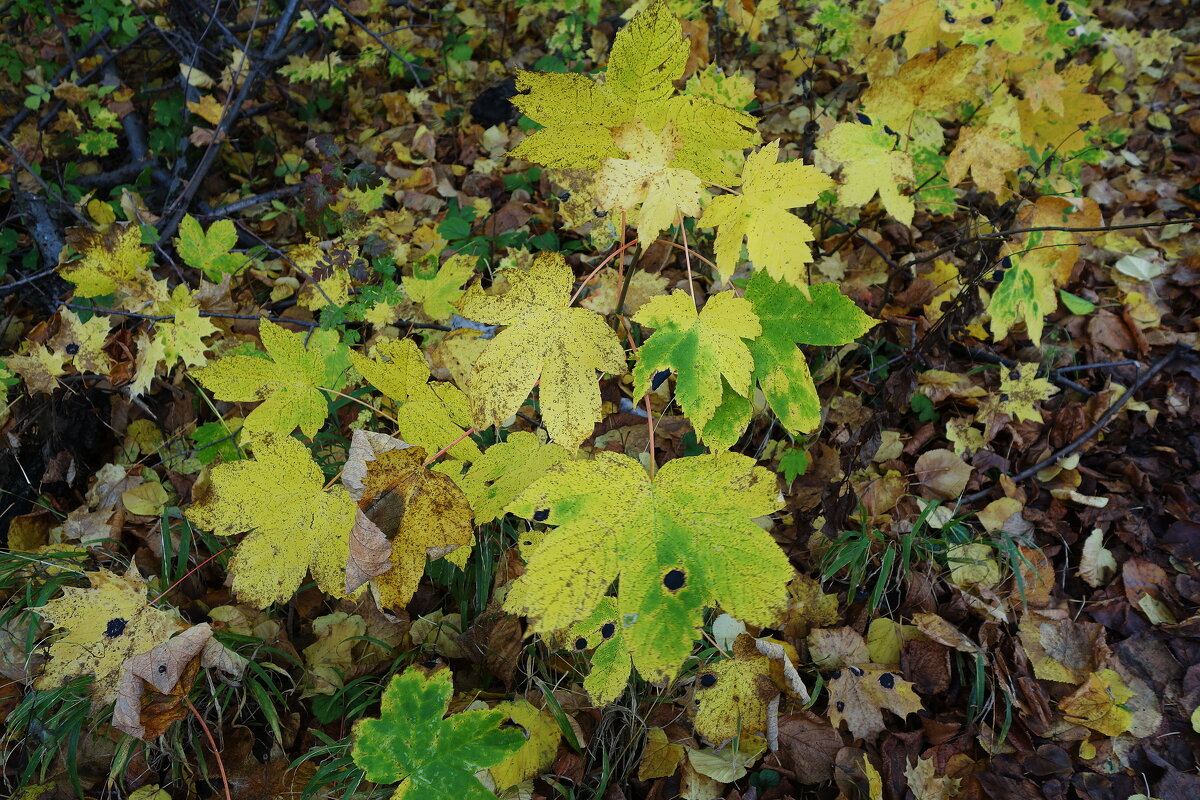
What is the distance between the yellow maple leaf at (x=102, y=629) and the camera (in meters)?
1.33

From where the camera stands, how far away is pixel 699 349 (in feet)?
3.51

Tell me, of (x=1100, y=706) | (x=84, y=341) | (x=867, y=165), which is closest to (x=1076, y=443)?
(x=1100, y=706)

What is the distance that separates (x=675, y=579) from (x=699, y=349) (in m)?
0.37

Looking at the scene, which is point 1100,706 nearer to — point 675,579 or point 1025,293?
point 1025,293

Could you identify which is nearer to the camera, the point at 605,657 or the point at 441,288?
the point at 605,657

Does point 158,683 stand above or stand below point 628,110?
below

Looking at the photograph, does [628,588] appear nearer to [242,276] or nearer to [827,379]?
[827,379]

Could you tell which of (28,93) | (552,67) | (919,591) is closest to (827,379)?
(919,591)

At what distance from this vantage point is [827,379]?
2211 millimetres

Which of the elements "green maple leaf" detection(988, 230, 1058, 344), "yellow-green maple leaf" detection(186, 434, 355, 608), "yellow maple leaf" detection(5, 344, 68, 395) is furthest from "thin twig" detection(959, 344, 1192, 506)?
"yellow maple leaf" detection(5, 344, 68, 395)

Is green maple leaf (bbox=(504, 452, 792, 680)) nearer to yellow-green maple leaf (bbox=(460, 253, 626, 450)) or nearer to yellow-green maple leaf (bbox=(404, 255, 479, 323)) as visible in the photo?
yellow-green maple leaf (bbox=(460, 253, 626, 450))

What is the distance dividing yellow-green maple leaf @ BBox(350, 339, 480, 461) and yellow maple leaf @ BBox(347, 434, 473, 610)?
0.14m

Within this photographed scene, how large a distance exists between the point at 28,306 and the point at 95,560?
159 centimetres

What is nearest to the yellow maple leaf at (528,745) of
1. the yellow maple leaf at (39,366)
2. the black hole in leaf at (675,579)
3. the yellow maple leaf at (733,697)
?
the yellow maple leaf at (733,697)
